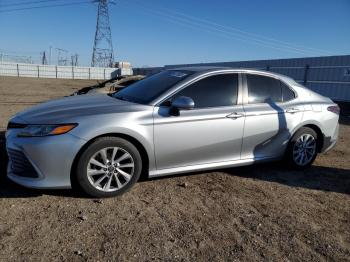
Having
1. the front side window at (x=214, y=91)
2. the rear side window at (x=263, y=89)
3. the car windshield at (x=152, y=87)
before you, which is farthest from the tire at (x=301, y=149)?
the car windshield at (x=152, y=87)

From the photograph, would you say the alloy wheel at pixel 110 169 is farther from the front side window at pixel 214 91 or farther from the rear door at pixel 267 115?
the rear door at pixel 267 115

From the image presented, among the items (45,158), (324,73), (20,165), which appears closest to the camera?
(45,158)

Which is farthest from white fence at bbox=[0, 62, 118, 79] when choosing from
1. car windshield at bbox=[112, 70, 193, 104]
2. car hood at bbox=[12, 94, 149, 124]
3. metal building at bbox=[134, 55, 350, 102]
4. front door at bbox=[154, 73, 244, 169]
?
front door at bbox=[154, 73, 244, 169]

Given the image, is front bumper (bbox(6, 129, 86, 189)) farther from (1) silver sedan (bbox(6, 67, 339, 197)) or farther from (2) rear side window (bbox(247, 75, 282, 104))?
(2) rear side window (bbox(247, 75, 282, 104))

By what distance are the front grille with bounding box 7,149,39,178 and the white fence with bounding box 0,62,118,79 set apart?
156 feet

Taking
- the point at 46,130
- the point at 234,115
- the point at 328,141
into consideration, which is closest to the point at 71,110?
the point at 46,130

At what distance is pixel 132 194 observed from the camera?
173 inches

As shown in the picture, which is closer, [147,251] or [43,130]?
[147,251]

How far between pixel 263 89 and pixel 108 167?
2.65 metres

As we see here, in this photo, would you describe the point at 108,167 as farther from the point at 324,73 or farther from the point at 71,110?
the point at 324,73

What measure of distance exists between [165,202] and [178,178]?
89cm

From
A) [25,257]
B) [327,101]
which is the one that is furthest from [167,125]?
[327,101]

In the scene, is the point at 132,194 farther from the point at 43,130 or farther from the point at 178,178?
the point at 43,130

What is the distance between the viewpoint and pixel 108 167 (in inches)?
165
